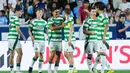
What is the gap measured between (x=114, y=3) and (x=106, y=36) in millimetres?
7027

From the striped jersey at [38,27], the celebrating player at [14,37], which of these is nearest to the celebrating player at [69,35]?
the striped jersey at [38,27]

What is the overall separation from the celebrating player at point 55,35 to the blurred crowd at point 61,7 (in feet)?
17.1

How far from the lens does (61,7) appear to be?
28641 millimetres

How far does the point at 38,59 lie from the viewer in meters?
24.2

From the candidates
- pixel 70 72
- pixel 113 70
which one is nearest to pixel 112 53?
pixel 113 70

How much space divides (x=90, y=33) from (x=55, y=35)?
1.13m

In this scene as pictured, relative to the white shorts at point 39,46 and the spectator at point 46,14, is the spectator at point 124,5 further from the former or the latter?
the white shorts at point 39,46

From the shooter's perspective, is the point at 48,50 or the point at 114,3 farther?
the point at 114,3

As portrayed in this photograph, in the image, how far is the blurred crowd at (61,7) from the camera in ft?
91.2

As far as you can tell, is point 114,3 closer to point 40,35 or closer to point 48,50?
point 48,50

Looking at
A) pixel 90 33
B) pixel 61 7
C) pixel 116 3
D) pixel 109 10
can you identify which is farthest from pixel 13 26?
pixel 116 3

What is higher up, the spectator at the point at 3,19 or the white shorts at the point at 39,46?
the spectator at the point at 3,19

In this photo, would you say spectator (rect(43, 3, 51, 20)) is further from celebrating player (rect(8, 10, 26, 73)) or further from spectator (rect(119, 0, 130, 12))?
celebrating player (rect(8, 10, 26, 73))

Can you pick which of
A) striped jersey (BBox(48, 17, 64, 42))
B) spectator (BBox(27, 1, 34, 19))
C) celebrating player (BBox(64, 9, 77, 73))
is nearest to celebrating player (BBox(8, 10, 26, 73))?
striped jersey (BBox(48, 17, 64, 42))
